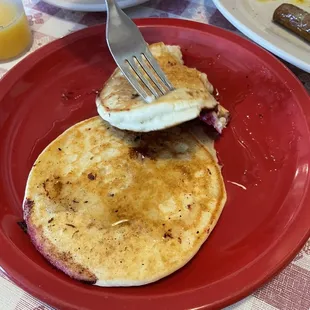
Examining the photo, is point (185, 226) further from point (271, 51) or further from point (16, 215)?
point (271, 51)

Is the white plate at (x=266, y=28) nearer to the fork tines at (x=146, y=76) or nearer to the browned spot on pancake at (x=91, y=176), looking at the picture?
the fork tines at (x=146, y=76)

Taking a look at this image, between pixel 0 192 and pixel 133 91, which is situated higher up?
Answer: pixel 133 91

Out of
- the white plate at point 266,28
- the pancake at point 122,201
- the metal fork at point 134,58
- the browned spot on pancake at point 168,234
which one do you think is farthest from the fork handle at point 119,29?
the browned spot on pancake at point 168,234

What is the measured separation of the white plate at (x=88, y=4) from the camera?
5.27 feet

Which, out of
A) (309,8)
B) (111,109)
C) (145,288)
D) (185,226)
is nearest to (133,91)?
(111,109)

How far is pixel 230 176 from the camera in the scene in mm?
1171

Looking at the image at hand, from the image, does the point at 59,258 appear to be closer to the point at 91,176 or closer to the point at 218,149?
the point at 91,176

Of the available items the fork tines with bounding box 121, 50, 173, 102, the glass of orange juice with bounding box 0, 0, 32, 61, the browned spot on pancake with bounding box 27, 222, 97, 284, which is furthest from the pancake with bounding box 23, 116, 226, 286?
the glass of orange juice with bounding box 0, 0, 32, 61

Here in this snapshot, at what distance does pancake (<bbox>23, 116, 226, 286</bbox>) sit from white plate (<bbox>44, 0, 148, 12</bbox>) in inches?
21.7

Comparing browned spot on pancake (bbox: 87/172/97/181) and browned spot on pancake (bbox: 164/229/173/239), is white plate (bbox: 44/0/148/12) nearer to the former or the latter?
browned spot on pancake (bbox: 87/172/97/181)

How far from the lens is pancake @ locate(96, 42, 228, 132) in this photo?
1.09 metres

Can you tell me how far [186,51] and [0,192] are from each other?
2.47ft

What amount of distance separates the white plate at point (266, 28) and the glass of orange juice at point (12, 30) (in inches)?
27.9

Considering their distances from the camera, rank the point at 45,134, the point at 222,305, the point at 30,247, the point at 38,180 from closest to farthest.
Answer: the point at 222,305 < the point at 30,247 < the point at 38,180 < the point at 45,134
